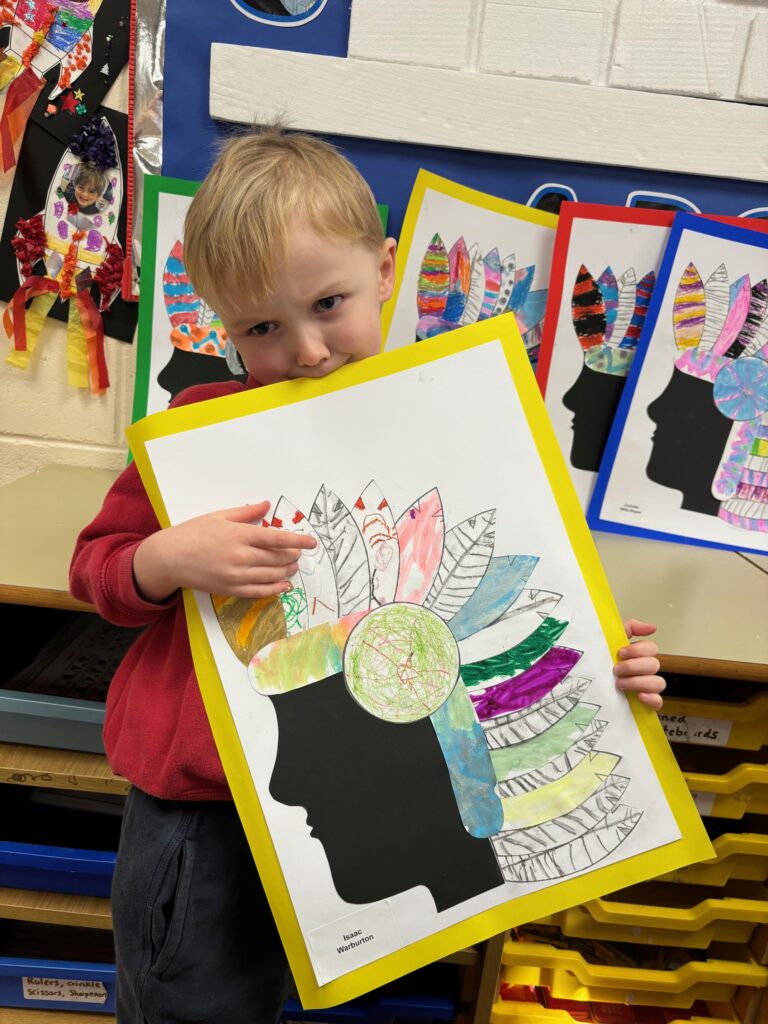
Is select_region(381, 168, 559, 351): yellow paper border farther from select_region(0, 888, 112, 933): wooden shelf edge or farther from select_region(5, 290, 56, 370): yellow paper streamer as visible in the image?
select_region(0, 888, 112, 933): wooden shelf edge

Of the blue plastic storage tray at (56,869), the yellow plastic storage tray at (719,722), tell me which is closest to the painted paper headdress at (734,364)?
the yellow plastic storage tray at (719,722)

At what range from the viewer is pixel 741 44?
95cm

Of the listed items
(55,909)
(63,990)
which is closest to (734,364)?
(55,909)

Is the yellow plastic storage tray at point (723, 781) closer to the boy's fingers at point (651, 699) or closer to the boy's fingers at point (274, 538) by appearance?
the boy's fingers at point (651, 699)

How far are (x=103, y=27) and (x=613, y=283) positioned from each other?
742 mm

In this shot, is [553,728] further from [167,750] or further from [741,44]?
[741,44]

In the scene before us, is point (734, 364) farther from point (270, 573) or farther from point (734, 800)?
point (270, 573)

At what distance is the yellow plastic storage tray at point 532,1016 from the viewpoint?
3.12 ft

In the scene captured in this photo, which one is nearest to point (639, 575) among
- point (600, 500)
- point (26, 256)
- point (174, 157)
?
point (600, 500)

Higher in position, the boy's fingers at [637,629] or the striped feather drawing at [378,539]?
the striped feather drawing at [378,539]

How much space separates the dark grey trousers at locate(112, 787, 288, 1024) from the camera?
623mm

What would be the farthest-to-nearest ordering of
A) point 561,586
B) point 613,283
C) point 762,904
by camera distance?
point 613,283, point 762,904, point 561,586

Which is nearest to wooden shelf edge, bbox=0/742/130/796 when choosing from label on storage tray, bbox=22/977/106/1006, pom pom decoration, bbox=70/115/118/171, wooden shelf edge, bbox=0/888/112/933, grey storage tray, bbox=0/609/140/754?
grey storage tray, bbox=0/609/140/754

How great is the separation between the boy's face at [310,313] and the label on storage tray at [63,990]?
866 mm
